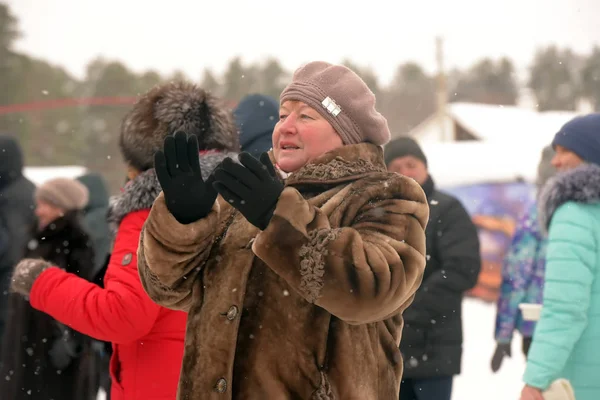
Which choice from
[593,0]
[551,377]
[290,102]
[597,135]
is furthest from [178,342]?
[593,0]

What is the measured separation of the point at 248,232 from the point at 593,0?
7485 centimetres

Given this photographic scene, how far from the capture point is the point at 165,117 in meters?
2.59

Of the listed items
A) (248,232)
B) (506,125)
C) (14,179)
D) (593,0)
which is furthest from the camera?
(593,0)

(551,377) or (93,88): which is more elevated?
(93,88)

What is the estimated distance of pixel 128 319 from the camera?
2393mm

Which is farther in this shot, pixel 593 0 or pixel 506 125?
pixel 593 0

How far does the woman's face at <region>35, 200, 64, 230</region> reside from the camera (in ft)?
13.0

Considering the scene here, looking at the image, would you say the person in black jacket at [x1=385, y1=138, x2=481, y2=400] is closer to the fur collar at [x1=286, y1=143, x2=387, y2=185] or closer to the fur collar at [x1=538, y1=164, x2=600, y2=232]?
the fur collar at [x1=538, y1=164, x2=600, y2=232]

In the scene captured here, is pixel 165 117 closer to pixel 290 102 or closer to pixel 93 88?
pixel 290 102

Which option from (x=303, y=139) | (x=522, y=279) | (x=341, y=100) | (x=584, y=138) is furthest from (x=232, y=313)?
(x=522, y=279)

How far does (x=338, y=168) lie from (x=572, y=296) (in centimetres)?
164

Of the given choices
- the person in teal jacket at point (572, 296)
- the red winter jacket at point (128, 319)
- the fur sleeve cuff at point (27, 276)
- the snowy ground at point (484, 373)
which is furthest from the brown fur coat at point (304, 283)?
the snowy ground at point (484, 373)

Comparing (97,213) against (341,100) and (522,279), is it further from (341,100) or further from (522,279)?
(341,100)

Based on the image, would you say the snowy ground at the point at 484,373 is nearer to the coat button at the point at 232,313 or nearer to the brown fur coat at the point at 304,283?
the brown fur coat at the point at 304,283
